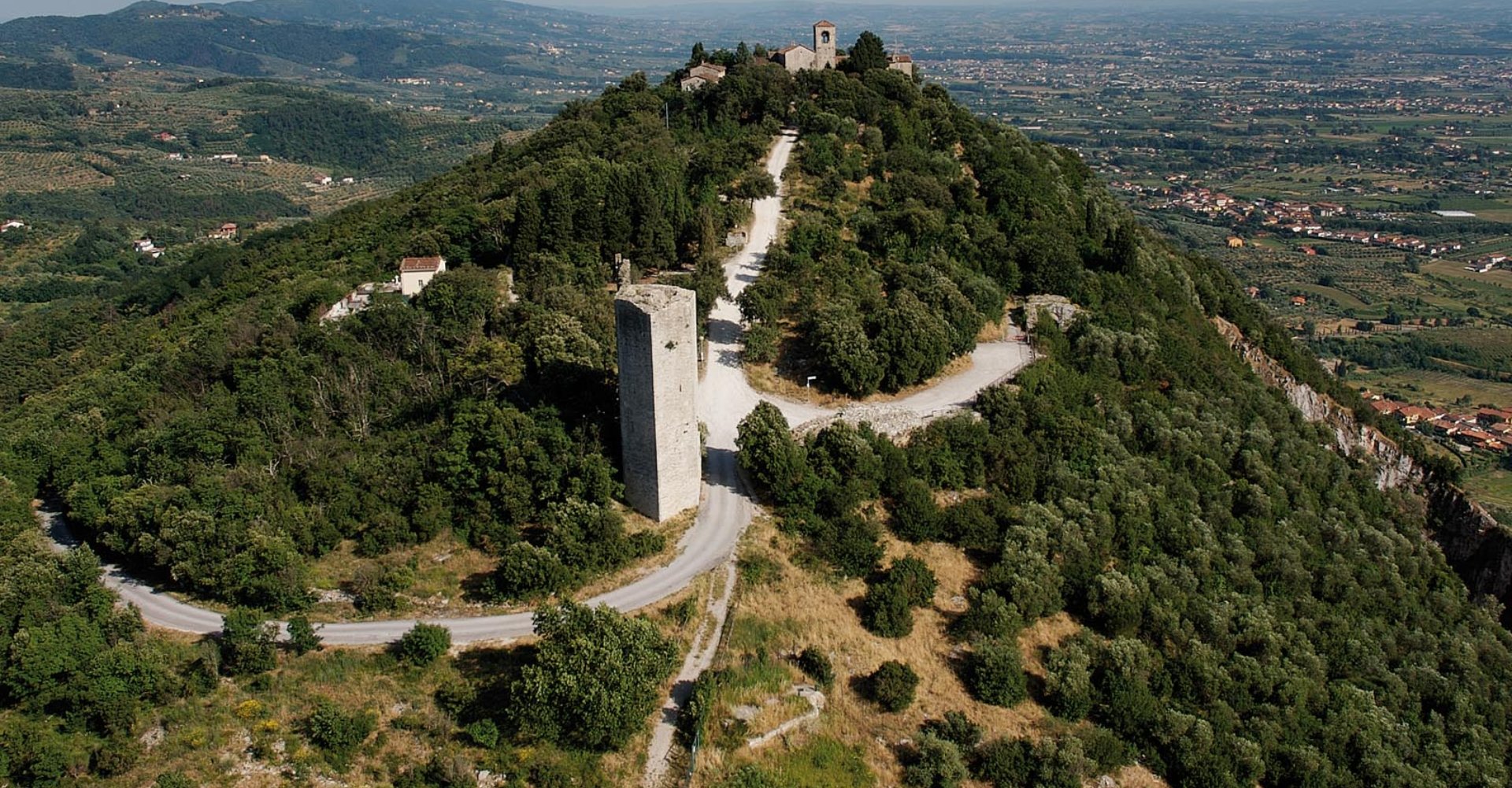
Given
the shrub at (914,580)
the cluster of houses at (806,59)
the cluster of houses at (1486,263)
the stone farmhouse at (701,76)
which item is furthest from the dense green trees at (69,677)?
the cluster of houses at (1486,263)

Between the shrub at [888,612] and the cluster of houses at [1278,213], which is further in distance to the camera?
the cluster of houses at [1278,213]

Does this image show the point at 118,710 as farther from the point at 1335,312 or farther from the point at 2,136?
the point at 2,136

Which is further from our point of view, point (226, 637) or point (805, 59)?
point (805, 59)

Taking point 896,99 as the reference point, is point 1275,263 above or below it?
below

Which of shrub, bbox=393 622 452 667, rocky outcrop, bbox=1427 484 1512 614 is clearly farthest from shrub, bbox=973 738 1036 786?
rocky outcrop, bbox=1427 484 1512 614

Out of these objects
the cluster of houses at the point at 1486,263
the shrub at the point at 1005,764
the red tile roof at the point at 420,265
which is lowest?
the cluster of houses at the point at 1486,263

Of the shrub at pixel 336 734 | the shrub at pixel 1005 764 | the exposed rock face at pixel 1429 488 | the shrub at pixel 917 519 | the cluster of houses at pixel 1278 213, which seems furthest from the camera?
the cluster of houses at pixel 1278 213

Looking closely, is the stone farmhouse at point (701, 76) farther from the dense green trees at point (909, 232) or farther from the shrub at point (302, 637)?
the shrub at point (302, 637)

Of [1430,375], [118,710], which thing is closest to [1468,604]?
[118,710]
